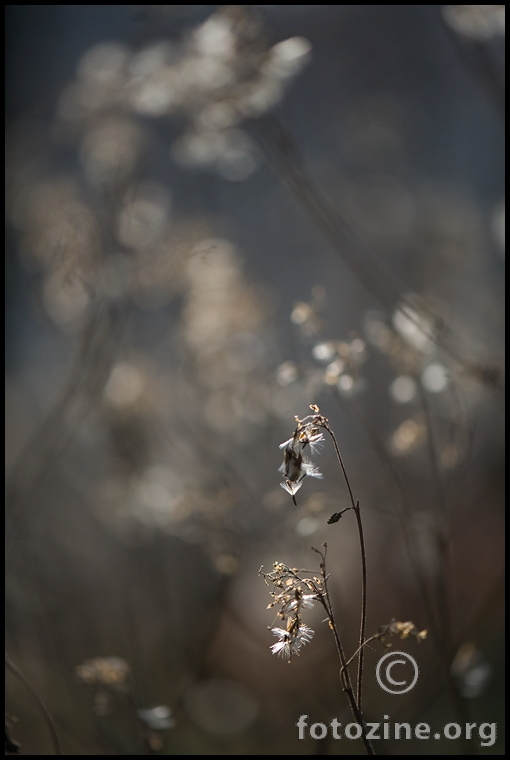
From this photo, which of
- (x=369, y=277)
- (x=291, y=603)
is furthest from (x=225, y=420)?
(x=291, y=603)


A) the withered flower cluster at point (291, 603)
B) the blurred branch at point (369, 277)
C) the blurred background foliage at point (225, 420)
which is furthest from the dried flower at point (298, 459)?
the blurred branch at point (369, 277)

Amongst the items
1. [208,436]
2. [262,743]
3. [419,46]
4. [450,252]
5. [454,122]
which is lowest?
[262,743]

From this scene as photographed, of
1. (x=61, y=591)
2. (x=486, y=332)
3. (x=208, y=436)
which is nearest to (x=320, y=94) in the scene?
(x=486, y=332)

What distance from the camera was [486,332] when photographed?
288 cm

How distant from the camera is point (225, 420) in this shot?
2.44 m

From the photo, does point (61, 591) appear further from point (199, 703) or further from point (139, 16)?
point (139, 16)

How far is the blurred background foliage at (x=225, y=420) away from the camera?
1672mm

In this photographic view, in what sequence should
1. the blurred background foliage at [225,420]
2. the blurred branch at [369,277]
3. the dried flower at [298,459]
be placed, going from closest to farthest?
the dried flower at [298,459] < the blurred branch at [369,277] < the blurred background foliage at [225,420]

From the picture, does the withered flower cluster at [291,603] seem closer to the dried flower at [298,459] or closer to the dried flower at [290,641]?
the dried flower at [290,641]

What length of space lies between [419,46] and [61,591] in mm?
5377

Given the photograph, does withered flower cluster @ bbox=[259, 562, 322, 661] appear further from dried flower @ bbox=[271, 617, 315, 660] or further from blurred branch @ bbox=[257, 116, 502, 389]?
blurred branch @ bbox=[257, 116, 502, 389]

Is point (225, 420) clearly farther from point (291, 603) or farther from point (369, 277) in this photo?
point (291, 603)

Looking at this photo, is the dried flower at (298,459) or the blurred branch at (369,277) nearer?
the dried flower at (298,459)

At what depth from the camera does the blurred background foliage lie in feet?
5.49
